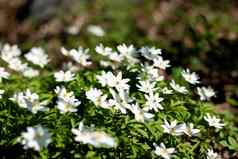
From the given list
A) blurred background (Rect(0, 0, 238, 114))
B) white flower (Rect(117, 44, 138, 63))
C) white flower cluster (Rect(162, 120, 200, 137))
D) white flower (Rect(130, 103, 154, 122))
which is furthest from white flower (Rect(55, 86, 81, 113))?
blurred background (Rect(0, 0, 238, 114))

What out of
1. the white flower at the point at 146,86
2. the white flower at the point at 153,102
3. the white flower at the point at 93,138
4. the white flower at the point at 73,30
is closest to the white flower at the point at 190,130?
the white flower at the point at 153,102

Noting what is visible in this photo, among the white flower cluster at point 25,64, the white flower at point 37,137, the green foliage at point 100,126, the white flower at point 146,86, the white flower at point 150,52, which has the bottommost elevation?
the white flower at point 37,137

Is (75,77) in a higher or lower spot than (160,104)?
higher

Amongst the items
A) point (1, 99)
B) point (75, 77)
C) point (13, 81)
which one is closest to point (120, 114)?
point (75, 77)

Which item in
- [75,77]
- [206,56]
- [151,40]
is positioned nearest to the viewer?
Result: [75,77]

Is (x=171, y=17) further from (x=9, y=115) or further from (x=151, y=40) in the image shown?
(x=9, y=115)

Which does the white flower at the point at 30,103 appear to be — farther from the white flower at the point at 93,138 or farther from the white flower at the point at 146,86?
the white flower at the point at 146,86

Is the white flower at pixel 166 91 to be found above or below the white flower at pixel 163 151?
above
